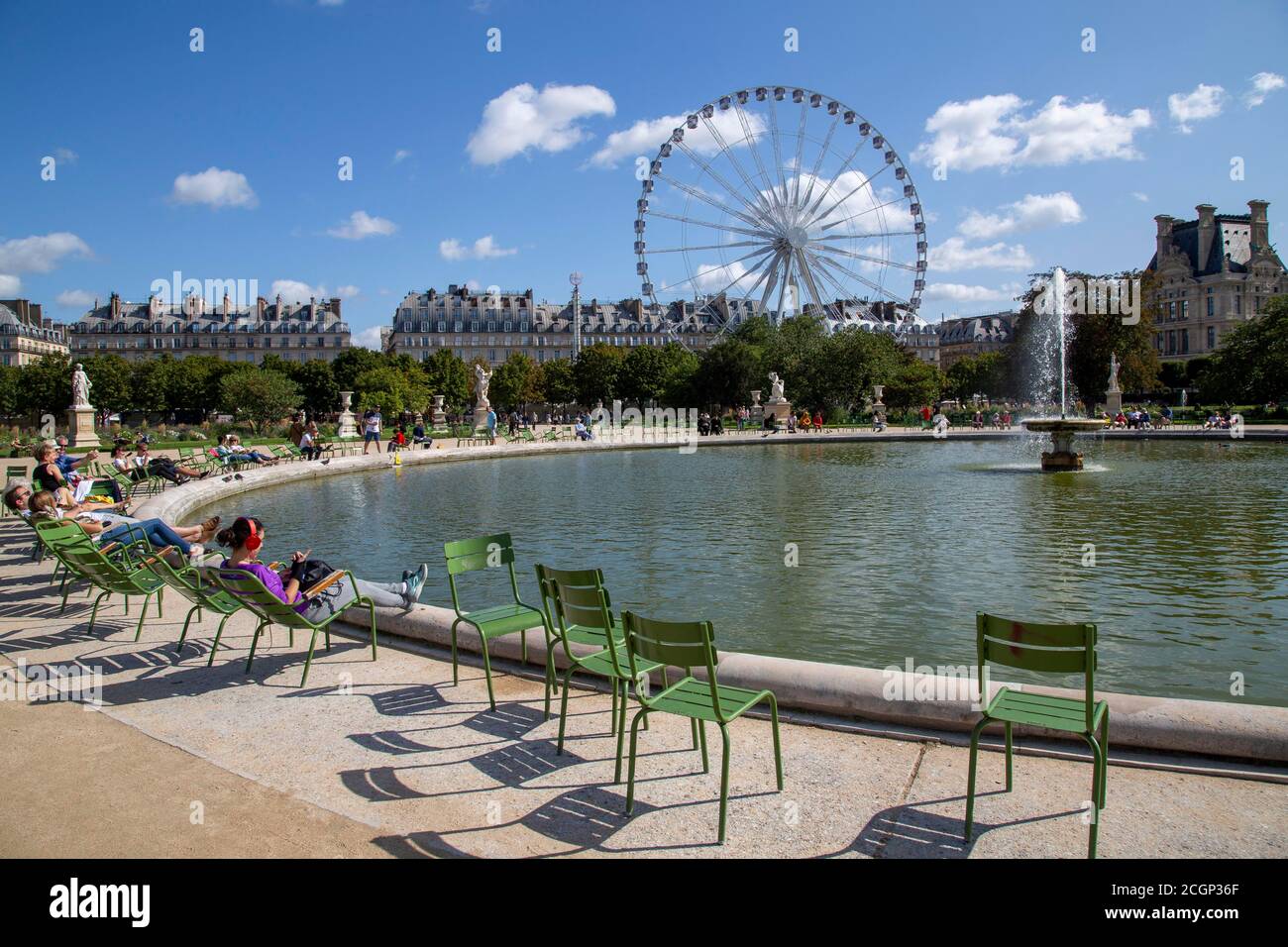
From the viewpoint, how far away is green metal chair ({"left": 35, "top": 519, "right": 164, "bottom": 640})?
24.0 ft

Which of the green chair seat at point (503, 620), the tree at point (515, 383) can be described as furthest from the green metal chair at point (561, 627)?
the tree at point (515, 383)

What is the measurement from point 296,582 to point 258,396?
1498 inches

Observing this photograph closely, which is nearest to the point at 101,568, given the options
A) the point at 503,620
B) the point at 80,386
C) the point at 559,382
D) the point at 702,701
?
the point at 503,620

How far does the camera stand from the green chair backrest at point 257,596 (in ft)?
19.1

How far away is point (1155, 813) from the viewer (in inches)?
154

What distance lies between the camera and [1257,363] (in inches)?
1784

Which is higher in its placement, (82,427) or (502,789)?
(82,427)

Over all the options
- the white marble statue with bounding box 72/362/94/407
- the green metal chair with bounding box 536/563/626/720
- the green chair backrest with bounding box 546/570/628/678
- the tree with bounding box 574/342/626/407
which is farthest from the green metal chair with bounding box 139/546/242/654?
the tree with bounding box 574/342/626/407

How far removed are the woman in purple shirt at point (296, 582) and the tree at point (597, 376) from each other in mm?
78584

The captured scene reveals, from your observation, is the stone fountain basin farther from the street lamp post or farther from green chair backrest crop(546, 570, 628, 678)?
the street lamp post

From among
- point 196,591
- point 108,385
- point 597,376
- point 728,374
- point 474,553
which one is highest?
point 597,376

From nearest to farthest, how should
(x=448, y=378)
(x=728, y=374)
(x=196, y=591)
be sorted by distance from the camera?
(x=196, y=591), (x=728, y=374), (x=448, y=378)

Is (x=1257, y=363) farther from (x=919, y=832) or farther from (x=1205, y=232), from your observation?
(x=1205, y=232)
